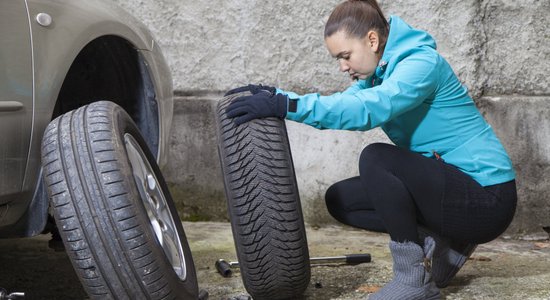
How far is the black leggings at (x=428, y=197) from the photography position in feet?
10.3

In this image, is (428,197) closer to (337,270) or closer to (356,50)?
(356,50)

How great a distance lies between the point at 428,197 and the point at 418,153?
0.60 feet

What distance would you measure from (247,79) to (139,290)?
255 cm

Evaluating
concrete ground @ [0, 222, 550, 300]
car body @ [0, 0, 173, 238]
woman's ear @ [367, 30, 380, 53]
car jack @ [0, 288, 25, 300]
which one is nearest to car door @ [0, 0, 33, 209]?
car body @ [0, 0, 173, 238]

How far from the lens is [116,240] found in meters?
2.74

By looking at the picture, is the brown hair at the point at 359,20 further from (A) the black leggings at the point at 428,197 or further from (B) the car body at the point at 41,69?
(B) the car body at the point at 41,69

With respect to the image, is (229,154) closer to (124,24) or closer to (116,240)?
(116,240)

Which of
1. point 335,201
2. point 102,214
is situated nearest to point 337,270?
point 335,201

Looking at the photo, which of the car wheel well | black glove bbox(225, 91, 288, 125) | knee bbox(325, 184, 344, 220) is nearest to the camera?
black glove bbox(225, 91, 288, 125)

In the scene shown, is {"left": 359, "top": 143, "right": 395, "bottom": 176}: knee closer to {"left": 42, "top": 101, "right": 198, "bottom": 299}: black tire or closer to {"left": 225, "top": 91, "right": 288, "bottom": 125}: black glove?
{"left": 225, "top": 91, "right": 288, "bottom": 125}: black glove

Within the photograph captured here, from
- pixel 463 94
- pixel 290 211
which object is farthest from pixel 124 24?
pixel 463 94

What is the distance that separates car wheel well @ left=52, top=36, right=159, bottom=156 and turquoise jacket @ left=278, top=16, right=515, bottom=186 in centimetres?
89

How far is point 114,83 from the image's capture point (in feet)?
12.5

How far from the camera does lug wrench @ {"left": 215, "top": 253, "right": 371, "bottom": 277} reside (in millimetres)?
3867
